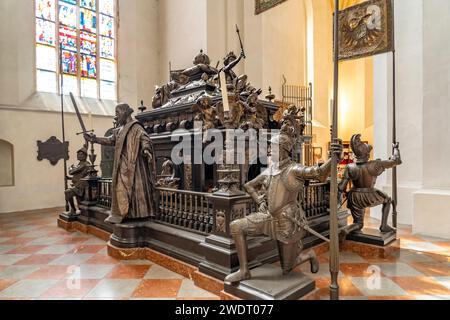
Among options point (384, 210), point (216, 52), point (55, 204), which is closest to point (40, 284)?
point (384, 210)

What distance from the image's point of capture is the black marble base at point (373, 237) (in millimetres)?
3340

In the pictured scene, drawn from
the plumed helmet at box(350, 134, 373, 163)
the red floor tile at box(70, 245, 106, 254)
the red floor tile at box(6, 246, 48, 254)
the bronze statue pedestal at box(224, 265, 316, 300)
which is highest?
the plumed helmet at box(350, 134, 373, 163)

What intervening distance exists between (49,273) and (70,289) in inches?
22.9

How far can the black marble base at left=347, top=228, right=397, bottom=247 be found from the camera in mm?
3340

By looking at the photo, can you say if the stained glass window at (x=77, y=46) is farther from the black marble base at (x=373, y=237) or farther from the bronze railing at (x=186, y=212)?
the black marble base at (x=373, y=237)

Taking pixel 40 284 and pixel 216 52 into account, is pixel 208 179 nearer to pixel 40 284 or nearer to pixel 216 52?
pixel 40 284

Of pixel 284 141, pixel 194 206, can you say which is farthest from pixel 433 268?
pixel 194 206

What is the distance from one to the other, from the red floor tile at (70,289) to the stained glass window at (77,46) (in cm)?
639

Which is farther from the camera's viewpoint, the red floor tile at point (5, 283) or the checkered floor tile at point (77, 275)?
the red floor tile at point (5, 283)

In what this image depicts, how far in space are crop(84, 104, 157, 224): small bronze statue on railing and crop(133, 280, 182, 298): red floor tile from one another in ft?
3.53

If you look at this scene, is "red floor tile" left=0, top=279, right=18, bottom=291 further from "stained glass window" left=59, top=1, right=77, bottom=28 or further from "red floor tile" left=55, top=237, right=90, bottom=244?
"stained glass window" left=59, top=1, right=77, bottom=28

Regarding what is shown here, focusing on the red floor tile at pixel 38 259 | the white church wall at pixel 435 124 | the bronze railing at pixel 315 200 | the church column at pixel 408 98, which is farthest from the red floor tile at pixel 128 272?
the church column at pixel 408 98

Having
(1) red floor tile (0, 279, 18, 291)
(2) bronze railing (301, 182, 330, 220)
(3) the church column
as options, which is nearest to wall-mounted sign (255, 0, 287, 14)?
(3) the church column

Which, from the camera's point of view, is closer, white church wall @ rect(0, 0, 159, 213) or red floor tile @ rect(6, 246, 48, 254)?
red floor tile @ rect(6, 246, 48, 254)
